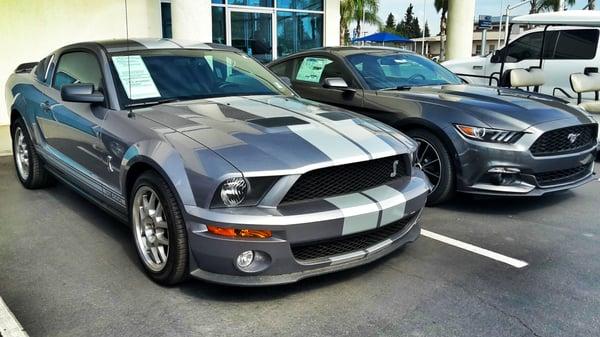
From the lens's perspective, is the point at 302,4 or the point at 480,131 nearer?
the point at 480,131

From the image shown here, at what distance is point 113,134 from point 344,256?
1.81 m

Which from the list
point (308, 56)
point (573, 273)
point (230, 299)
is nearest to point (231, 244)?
point (230, 299)

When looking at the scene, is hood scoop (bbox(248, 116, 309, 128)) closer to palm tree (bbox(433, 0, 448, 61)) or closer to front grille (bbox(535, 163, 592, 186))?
front grille (bbox(535, 163, 592, 186))

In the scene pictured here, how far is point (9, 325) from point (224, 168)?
1.41m

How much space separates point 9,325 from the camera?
116 inches

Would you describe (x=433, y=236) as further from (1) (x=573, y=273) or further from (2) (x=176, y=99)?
(2) (x=176, y=99)

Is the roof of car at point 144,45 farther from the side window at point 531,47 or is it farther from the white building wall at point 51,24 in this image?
the side window at point 531,47

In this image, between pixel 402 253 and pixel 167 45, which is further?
pixel 167 45

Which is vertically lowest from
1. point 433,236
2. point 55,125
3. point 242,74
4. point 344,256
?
point 433,236

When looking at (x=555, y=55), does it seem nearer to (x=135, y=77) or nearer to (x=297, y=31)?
(x=297, y=31)

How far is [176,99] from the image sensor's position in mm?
4211

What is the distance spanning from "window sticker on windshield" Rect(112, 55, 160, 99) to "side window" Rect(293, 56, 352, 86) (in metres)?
2.50

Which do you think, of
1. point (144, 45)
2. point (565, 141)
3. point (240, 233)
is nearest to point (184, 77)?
point (144, 45)

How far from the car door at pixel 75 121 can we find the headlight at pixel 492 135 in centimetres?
302
